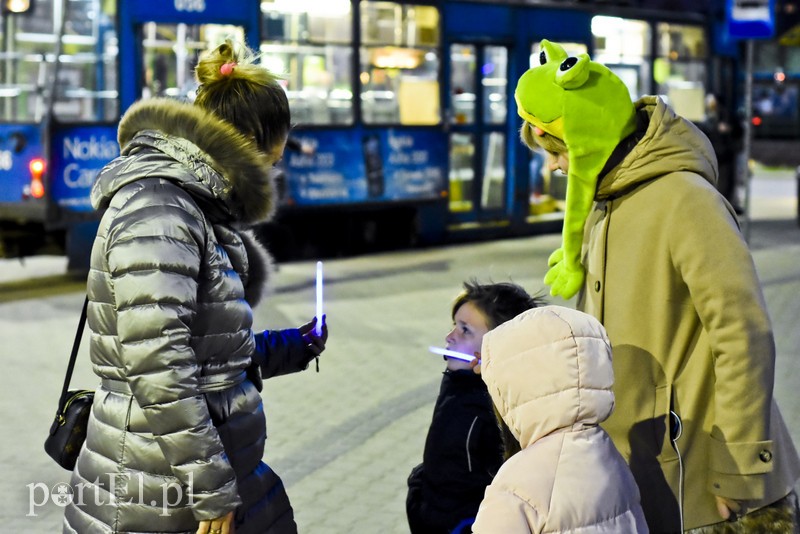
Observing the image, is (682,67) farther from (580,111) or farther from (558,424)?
(558,424)

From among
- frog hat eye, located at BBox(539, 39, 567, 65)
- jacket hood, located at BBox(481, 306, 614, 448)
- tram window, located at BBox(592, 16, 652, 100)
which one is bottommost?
jacket hood, located at BBox(481, 306, 614, 448)

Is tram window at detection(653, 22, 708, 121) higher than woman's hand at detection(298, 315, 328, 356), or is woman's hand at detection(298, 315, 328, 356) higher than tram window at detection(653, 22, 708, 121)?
tram window at detection(653, 22, 708, 121)

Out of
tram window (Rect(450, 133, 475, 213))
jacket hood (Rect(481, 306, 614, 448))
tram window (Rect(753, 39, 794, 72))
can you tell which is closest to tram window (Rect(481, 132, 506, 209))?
tram window (Rect(450, 133, 475, 213))

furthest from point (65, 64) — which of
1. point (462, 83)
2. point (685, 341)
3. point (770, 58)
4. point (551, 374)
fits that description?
point (770, 58)

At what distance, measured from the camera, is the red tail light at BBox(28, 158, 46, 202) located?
35.6 ft

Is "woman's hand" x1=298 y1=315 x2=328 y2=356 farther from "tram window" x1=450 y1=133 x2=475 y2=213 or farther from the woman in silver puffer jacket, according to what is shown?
"tram window" x1=450 y1=133 x2=475 y2=213

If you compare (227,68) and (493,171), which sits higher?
(227,68)

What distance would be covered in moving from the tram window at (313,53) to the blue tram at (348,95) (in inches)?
0.6

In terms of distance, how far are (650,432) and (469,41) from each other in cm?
1195

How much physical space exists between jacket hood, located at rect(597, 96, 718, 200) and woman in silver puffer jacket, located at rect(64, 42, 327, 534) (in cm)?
78

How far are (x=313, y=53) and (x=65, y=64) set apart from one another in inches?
100.0

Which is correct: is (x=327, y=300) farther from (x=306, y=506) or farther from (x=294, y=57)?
(x=306, y=506)

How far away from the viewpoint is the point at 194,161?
9.09 feet

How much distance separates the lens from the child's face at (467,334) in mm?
3547
